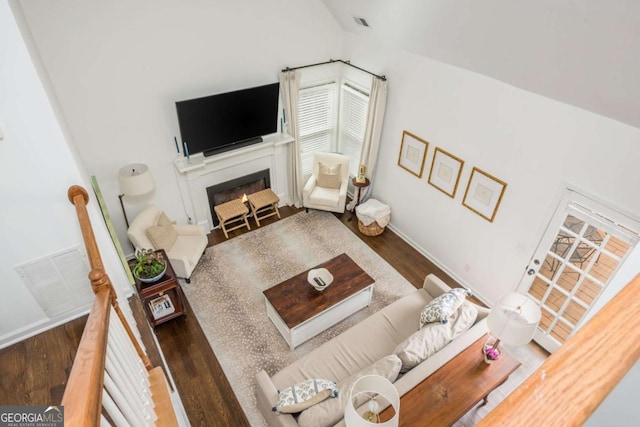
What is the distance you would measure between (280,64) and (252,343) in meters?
3.74

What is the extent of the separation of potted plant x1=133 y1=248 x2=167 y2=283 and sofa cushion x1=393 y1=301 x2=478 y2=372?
8.47 ft

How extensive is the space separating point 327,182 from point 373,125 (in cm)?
125

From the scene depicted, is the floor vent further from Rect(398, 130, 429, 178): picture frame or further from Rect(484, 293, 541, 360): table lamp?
Rect(398, 130, 429, 178): picture frame

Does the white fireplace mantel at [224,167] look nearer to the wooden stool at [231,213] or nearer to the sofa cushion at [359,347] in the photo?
the wooden stool at [231,213]

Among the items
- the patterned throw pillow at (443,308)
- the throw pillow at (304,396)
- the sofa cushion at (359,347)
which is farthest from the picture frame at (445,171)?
the throw pillow at (304,396)

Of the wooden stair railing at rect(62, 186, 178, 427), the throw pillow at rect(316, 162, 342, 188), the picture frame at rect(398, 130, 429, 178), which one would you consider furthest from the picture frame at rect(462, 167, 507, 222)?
the wooden stair railing at rect(62, 186, 178, 427)

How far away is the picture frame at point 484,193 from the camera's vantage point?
421 centimetres

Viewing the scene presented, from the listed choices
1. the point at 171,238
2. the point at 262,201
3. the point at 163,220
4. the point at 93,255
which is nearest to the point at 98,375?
the point at 93,255

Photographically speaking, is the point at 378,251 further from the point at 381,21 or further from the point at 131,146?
the point at 131,146

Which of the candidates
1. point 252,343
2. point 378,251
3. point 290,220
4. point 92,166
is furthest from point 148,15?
point 378,251

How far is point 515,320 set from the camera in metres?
2.83

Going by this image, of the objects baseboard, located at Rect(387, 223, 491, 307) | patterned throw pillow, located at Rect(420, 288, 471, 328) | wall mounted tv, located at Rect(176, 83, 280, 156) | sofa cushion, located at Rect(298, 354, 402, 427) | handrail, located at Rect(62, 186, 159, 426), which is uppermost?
handrail, located at Rect(62, 186, 159, 426)

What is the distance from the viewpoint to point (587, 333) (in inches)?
24.4

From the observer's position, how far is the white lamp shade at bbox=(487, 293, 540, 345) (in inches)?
111
